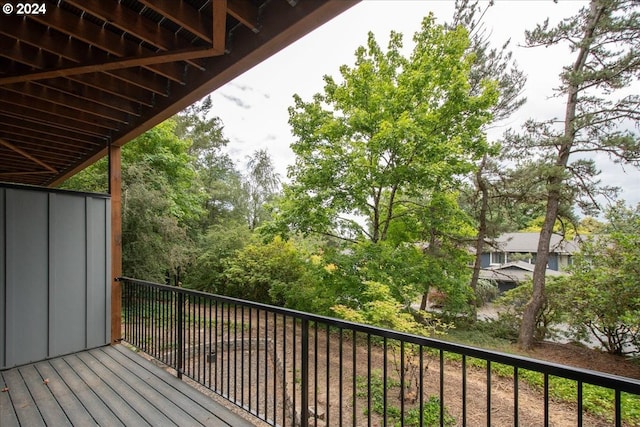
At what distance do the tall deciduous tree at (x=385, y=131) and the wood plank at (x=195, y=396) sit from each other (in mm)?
4213

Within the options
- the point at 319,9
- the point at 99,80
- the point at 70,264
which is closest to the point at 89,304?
the point at 70,264

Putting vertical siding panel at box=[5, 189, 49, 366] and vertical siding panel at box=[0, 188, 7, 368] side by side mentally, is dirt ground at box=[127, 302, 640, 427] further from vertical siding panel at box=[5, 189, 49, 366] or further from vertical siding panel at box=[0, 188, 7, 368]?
vertical siding panel at box=[0, 188, 7, 368]

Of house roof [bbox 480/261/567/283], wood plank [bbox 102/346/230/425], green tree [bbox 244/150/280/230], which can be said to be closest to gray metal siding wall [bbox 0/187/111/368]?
wood plank [bbox 102/346/230/425]

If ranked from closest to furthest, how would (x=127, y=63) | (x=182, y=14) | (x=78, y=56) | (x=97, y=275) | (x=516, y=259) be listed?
(x=182, y=14) → (x=127, y=63) → (x=78, y=56) → (x=97, y=275) → (x=516, y=259)

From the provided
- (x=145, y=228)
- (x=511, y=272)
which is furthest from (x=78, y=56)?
(x=511, y=272)

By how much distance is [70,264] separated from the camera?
316 centimetres

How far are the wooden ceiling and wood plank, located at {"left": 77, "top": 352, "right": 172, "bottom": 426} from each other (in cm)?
242

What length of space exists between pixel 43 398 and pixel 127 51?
2.73 meters

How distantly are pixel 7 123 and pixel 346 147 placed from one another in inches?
219

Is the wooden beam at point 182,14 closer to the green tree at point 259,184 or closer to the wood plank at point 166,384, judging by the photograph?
the wood plank at point 166,384

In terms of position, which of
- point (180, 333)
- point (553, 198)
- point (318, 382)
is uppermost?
point (553, 198)

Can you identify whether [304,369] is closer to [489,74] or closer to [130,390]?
[130,390]

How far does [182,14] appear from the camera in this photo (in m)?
1.62

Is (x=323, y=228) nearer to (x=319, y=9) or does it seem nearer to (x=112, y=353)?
(x=112, y=353)
